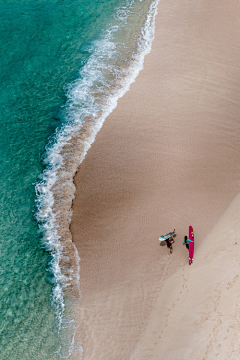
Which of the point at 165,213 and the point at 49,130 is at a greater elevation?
the point at 49,130

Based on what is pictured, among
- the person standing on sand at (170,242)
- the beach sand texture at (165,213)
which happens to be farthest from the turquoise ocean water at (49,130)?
the person standing on sand at (170,242)

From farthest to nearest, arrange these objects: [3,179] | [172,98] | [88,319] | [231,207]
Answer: [172,98] < [3,179] < [231,207] < [88,319]

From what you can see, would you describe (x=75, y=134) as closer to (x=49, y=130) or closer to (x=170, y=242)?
(x=49, y=130)

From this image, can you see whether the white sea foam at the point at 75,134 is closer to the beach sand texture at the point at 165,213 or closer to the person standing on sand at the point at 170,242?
the beach sand texture at the point at 165,213

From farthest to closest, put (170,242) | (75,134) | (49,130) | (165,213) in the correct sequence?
1. (49,130)
2. (75,134)
3. (165,213)
4. (170,242)

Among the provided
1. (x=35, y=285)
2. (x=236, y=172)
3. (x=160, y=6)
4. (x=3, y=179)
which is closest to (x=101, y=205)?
(x=35, y=285)

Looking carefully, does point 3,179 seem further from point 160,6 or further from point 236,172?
point 160,6

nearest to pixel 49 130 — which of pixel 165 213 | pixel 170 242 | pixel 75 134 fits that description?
pixel 75 134
